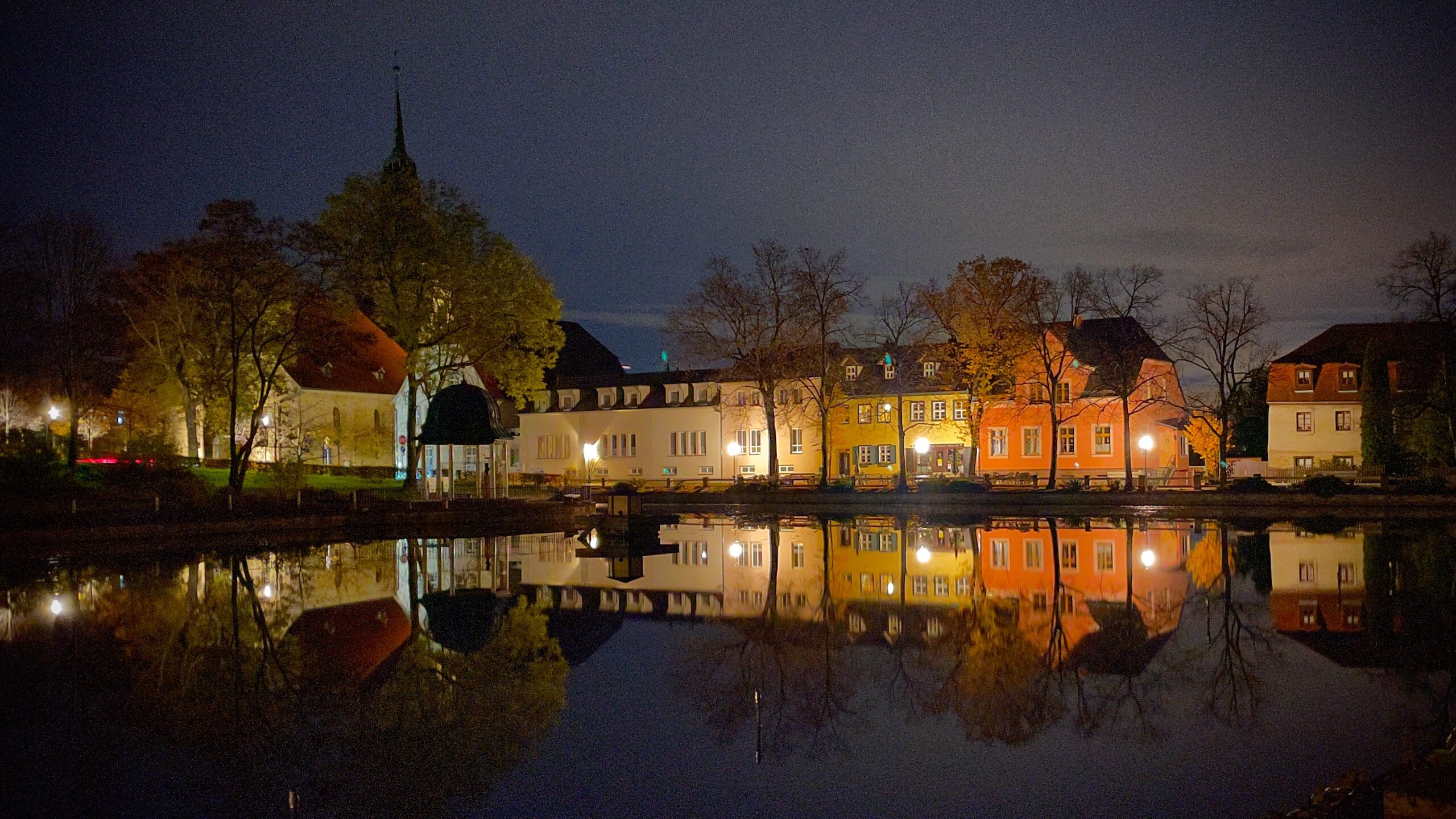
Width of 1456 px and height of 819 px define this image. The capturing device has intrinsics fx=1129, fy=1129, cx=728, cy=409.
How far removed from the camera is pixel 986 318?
53.3 m

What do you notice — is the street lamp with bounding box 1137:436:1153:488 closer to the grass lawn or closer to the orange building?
the orange building

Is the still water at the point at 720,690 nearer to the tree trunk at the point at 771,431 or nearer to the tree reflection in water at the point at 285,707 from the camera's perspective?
the tree reflection in water at the point at 285,707

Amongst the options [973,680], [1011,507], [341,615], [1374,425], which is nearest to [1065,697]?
[973,680]

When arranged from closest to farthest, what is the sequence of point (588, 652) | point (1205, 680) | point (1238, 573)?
point (1205, 680) < point (588, 652) < point (1238, 573)

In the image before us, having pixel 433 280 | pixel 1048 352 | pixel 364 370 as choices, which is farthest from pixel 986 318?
pixel 364 370

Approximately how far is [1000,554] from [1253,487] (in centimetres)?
2254

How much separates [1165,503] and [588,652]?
1338 inches

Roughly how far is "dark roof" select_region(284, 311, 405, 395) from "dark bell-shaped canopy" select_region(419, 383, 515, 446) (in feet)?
62.4

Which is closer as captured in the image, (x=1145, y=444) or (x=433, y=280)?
(x=433, y=280)

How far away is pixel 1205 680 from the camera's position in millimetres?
12539

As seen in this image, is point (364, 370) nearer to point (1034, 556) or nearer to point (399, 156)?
point (399, 156)

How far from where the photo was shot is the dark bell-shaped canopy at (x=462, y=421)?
127 feet

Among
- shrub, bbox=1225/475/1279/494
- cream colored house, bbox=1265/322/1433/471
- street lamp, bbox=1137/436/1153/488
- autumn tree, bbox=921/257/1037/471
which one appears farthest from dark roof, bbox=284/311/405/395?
cream colored house, bbox=1265/322/1433/471

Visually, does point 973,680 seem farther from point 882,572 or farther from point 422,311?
point 422,311
